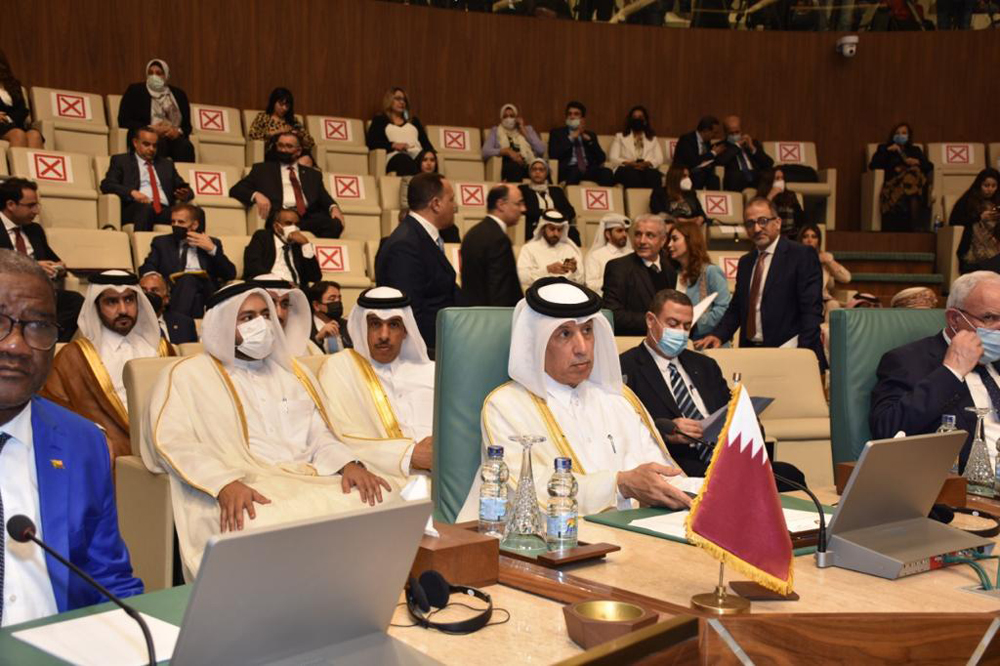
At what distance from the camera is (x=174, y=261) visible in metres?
6.99

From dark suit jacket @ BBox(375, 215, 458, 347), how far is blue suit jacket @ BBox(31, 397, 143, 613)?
3272 millimetres

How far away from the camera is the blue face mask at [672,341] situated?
4.43m

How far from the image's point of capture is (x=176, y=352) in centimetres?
548

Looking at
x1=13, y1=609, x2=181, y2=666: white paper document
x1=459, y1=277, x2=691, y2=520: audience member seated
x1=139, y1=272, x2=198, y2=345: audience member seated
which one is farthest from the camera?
x1=139, y1=272, x2=198, y2=345: audience member seated

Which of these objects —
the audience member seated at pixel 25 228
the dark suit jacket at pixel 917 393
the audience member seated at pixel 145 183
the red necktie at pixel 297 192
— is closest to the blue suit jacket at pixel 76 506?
the dark suit jacket at pixel 917 393

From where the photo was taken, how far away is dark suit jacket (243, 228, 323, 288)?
7438 millimetres

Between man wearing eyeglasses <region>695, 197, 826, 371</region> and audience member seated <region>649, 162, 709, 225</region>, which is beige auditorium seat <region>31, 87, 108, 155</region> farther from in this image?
man wearing eyeglasses <region>695, 197, 826, 371</region>

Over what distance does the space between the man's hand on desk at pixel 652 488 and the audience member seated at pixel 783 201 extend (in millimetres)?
6397

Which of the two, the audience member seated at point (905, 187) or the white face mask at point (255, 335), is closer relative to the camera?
the white face mask at point (255, 335)

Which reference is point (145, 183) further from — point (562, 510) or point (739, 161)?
point (562, 510)

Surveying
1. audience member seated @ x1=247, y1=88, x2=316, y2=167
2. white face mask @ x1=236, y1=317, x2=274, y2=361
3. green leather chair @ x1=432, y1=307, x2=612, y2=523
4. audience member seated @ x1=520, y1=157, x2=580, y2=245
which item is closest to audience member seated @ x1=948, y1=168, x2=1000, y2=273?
audience member seated @ x1=520, y1=157, x2=580, y2=245

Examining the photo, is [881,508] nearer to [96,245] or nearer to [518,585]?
[518,585]

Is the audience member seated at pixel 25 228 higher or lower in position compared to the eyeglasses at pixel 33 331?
higher

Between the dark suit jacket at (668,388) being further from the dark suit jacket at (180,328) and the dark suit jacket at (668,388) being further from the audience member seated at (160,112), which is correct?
the audience member seated at (160,112)
